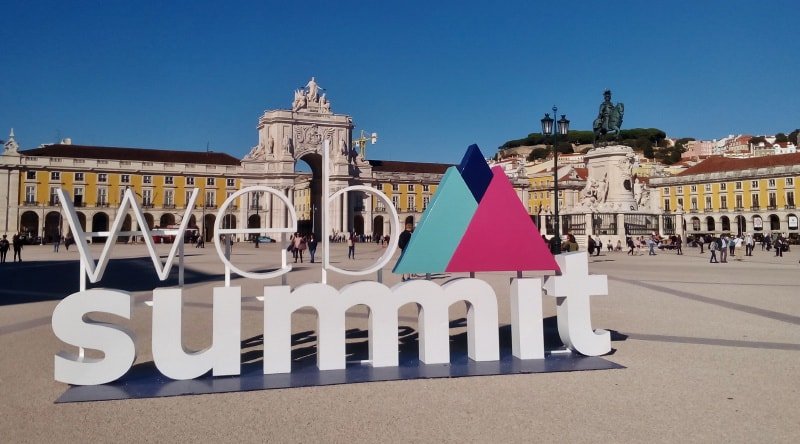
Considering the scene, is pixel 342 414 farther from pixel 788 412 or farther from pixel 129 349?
pixel 788 412

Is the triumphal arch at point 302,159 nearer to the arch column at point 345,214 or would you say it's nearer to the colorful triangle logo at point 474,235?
the arch column at point 345,214

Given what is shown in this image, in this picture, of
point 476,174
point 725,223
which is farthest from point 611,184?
point 725,223

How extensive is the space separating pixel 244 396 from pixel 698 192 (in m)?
66.3

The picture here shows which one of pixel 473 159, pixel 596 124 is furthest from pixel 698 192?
pixel 473 159

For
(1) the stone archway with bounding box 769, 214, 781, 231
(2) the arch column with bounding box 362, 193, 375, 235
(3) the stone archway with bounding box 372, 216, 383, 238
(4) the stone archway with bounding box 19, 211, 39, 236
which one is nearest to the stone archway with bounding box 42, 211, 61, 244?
(4) the stone archway with bounding box 19, 211, 39, 236

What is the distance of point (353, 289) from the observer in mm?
5742

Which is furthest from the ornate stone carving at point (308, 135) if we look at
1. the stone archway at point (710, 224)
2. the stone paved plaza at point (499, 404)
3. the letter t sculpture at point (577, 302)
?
the letter t sculpture at point (577, 302)

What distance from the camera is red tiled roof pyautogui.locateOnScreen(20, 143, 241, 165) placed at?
62031 millimetres

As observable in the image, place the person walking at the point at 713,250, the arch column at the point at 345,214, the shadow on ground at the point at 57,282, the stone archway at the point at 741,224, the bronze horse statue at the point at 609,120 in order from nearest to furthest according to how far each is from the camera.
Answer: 1. the shadow on ground at the point at 57,282
2. the person walking at the point at 713,250
3. the bronze horse statue at the point at 609,120
4. the stone archway at the point at 741,224
5. the arch column at the point at 345,214

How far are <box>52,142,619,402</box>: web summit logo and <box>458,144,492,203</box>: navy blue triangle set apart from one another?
13 mm

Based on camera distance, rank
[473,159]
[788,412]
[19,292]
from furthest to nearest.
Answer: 1. [19,292]
2. [473,159]
3. [788,412]

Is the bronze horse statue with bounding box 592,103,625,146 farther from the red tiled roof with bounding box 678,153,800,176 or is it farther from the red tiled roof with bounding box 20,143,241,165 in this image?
the red tiled roof with bounding box 20,143,241,165

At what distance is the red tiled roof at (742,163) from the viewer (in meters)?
56.1

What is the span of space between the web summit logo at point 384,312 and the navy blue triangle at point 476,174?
0.04 feet
